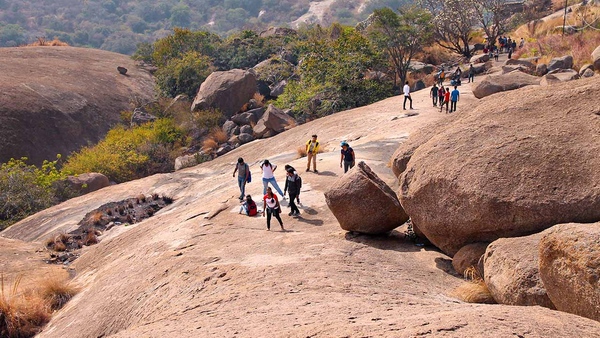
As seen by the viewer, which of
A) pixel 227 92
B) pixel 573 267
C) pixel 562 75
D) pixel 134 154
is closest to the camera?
pixel 573 267

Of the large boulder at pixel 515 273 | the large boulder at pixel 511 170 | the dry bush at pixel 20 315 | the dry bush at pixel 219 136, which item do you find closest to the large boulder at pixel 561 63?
the dry bush at pixel 219 136

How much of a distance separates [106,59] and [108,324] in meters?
47.3

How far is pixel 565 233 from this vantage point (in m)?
5.20

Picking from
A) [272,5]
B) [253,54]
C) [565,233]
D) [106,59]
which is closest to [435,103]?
[565,233]

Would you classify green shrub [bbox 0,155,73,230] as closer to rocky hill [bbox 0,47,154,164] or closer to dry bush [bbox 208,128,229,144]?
rocky hill [bbox 0,47,154,164]

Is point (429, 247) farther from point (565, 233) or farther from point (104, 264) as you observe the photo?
point (104, 264)

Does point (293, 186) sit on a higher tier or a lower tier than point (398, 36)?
lower

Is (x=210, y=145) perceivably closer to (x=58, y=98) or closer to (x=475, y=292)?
(x=58, y=98)

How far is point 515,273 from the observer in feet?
20.1

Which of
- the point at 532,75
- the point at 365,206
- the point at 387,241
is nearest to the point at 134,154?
the point at 532,75

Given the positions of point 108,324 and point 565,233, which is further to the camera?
point 108,324

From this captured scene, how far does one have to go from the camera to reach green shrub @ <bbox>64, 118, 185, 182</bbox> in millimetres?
28812

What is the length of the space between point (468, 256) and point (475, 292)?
1.02 metres

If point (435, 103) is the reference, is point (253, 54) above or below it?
above
